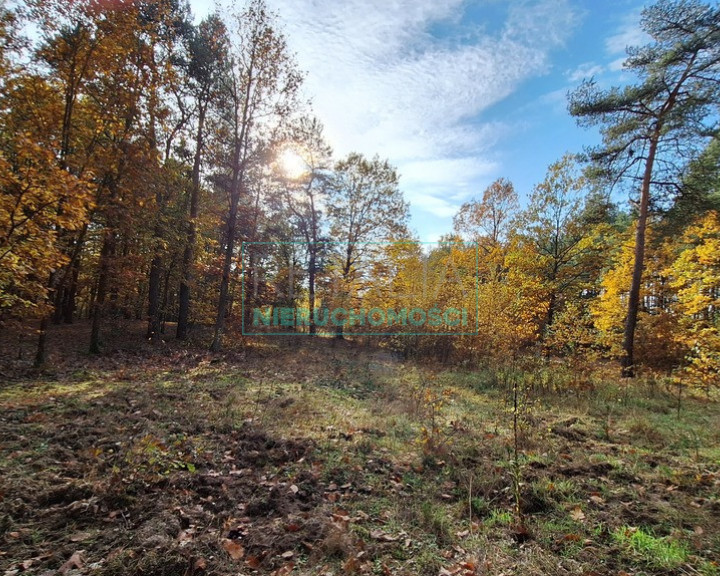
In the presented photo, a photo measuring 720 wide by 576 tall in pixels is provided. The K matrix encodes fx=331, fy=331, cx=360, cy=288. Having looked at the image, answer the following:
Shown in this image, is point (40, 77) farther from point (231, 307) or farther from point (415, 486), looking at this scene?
point (231, 307)

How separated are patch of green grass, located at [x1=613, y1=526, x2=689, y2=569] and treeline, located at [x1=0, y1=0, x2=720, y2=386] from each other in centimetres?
699

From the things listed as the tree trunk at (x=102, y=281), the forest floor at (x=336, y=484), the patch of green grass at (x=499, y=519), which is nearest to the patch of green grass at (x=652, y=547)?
the forest floor at (x=336, y=484)

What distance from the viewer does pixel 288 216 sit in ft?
69.3

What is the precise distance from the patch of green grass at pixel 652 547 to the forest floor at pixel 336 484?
0.01 meters

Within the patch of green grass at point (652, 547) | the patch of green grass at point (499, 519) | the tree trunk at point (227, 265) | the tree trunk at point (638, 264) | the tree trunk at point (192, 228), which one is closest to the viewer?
the patch of green grass at point (652, 547)

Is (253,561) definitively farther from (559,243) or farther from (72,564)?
(559,243)

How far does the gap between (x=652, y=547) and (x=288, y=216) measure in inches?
818

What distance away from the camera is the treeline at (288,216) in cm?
666

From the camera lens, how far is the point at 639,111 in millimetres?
10461

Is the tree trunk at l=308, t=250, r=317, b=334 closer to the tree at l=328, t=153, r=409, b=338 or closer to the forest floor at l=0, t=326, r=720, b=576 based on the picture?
the tree at l=328, t=153, r=409, b=338

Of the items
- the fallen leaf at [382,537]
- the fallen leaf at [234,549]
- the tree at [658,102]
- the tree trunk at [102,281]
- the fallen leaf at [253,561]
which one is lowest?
the fallen leaf at [382,537]

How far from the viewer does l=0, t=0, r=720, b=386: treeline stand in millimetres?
6664

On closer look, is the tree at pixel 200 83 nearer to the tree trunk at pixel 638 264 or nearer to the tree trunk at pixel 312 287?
the tree trunk at pixel 312 287

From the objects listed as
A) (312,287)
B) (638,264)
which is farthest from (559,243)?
(312,287)
